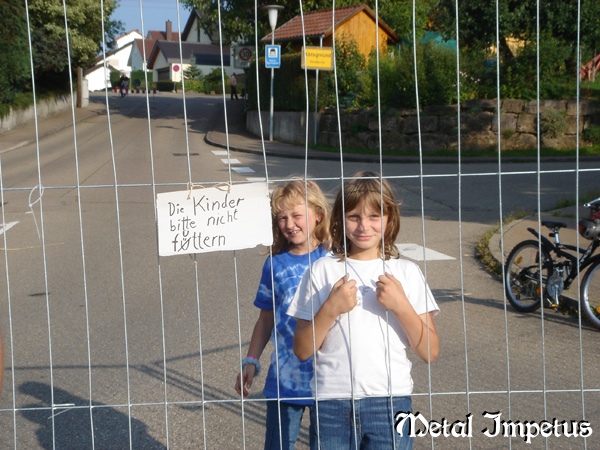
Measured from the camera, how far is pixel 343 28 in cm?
2756

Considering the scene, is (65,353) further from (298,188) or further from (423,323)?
(423,323)

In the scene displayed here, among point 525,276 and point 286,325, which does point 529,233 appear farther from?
point 286,325

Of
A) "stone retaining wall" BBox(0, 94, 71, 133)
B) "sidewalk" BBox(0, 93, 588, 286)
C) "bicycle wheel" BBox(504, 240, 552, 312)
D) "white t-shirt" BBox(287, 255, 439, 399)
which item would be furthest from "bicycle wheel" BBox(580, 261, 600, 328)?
"stone retaining wall" BBox(0, 94, 71, 133)

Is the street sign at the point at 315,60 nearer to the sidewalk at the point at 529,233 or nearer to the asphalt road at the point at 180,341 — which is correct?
the asphalt road at the point at 180,341

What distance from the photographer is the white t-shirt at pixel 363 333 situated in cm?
218

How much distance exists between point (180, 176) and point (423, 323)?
13.0m

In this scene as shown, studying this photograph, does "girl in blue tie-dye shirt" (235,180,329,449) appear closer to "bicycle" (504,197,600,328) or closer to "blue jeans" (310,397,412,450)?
"blue jeans" (310,397,412,450)

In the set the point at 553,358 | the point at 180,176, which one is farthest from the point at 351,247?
the point at 180,176

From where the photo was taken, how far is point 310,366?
2449 mm

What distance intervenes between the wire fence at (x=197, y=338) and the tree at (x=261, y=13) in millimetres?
19770

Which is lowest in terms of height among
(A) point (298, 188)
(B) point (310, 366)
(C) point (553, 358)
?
(C) point (553, 358)

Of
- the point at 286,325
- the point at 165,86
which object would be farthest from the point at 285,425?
the point at 165,86

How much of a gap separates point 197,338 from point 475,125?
1591cm

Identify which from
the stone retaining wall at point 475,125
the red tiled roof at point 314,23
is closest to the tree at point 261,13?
the red tiled roof at point 314,23
